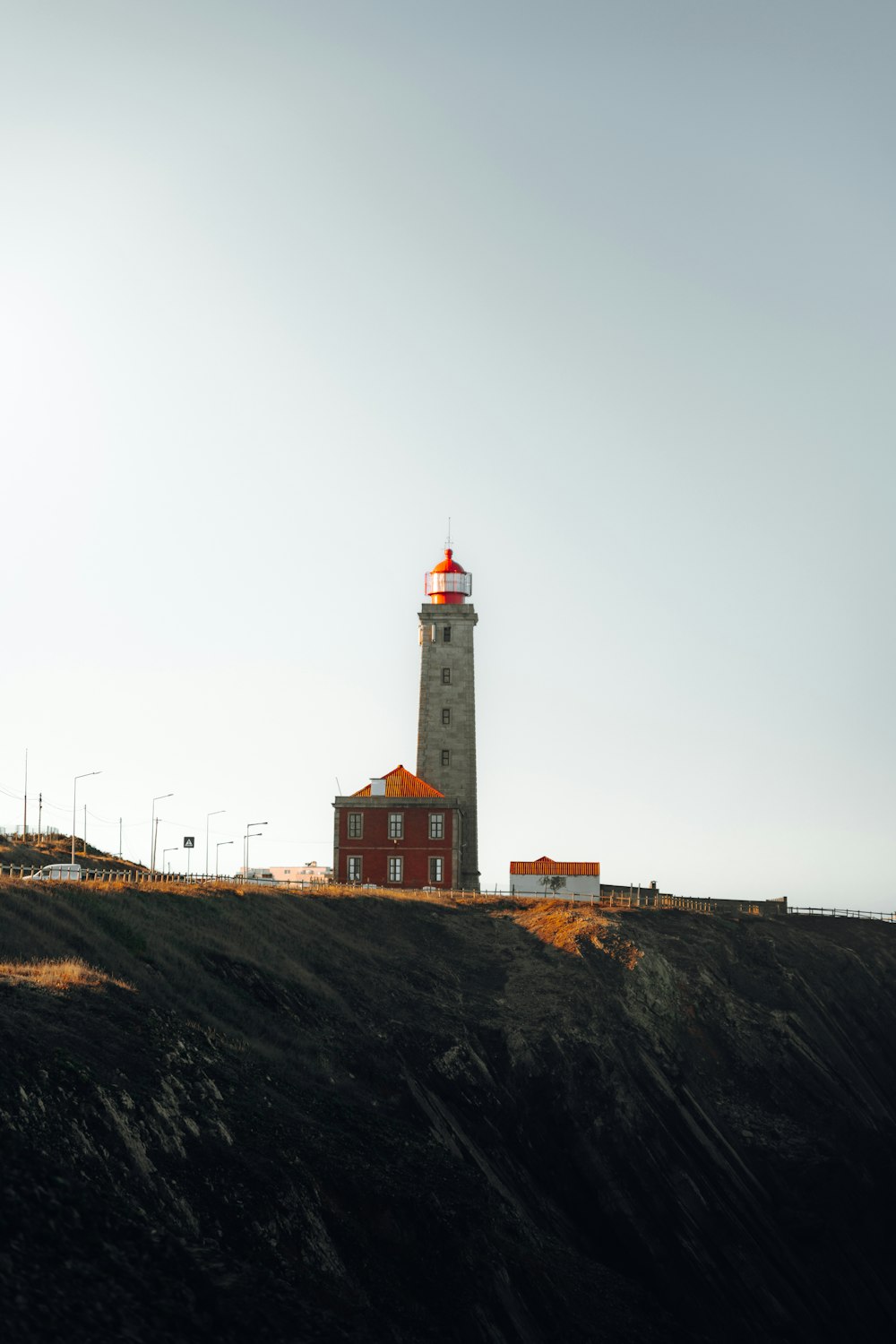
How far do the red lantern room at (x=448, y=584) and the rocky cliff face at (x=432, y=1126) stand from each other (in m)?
25.3

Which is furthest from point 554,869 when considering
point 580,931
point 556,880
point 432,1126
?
point 432,1126

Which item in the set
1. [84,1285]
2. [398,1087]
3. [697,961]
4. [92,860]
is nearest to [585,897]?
[697,961]

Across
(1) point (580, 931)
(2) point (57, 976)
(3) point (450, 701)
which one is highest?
(3) point (450, 701)

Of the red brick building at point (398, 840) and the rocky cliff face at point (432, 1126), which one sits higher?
the red brick building at point (398, 840)

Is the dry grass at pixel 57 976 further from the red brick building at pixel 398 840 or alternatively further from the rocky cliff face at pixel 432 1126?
the red brick building at pixel 398 840

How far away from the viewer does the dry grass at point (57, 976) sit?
29188 mm

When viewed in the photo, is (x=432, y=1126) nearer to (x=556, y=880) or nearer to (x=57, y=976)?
(x=57, y=976)

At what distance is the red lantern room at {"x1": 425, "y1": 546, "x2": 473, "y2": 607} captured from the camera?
90.1 metres

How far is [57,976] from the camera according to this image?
1209 inches

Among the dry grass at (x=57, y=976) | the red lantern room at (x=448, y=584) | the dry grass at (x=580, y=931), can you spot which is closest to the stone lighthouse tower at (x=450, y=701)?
the red lantern room at (x=448, y=584)

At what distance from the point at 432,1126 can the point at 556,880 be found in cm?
4452

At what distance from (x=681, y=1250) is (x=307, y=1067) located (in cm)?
1452

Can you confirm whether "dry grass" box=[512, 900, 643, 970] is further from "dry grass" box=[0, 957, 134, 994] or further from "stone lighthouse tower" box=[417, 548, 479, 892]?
"dry grass" box=[0, 957, 134, 994]

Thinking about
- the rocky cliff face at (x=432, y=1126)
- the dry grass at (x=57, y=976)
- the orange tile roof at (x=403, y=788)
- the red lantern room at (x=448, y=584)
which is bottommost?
the rocky cliff face at (x=432, y=1126)
